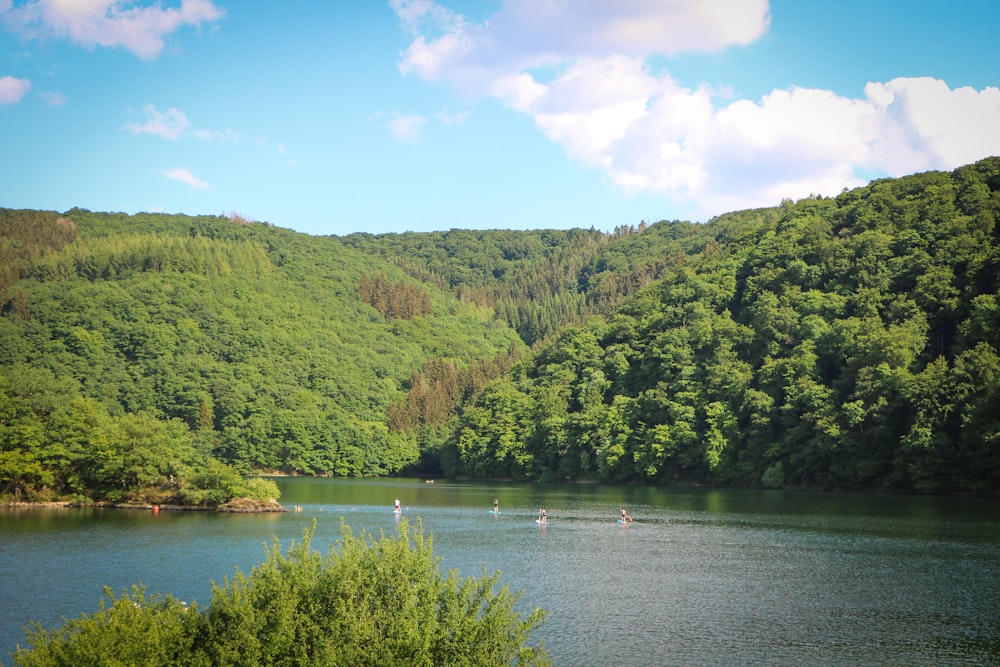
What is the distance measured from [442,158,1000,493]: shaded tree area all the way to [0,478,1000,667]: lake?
38.0 ft

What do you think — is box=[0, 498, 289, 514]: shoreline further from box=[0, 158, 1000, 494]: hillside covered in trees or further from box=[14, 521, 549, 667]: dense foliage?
box=[14, 521, 549, 667]: dense foliage

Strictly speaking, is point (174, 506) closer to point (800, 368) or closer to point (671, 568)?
point (671, 568)

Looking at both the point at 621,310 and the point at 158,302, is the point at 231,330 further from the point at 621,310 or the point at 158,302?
the point at 621,310

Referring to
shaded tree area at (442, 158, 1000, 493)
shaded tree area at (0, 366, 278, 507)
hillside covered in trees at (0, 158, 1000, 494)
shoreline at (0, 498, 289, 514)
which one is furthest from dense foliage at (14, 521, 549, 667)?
shaded tree area at (442, 158, 1000, 493)

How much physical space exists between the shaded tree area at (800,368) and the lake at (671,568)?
11567mm

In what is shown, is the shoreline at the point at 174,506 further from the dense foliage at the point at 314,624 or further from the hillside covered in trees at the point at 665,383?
the dense foliage at the point at 314,624

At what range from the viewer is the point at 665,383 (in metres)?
132

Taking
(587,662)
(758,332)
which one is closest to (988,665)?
(587,662)

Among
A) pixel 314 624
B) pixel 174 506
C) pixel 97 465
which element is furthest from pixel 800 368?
pixel 314 624

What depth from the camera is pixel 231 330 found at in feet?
650

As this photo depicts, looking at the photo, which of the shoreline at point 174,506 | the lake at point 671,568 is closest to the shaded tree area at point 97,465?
the shoreline at point 174,506

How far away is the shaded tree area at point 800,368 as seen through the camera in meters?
94.6

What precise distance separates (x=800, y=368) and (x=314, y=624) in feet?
324

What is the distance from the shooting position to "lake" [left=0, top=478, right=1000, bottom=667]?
3538cm
